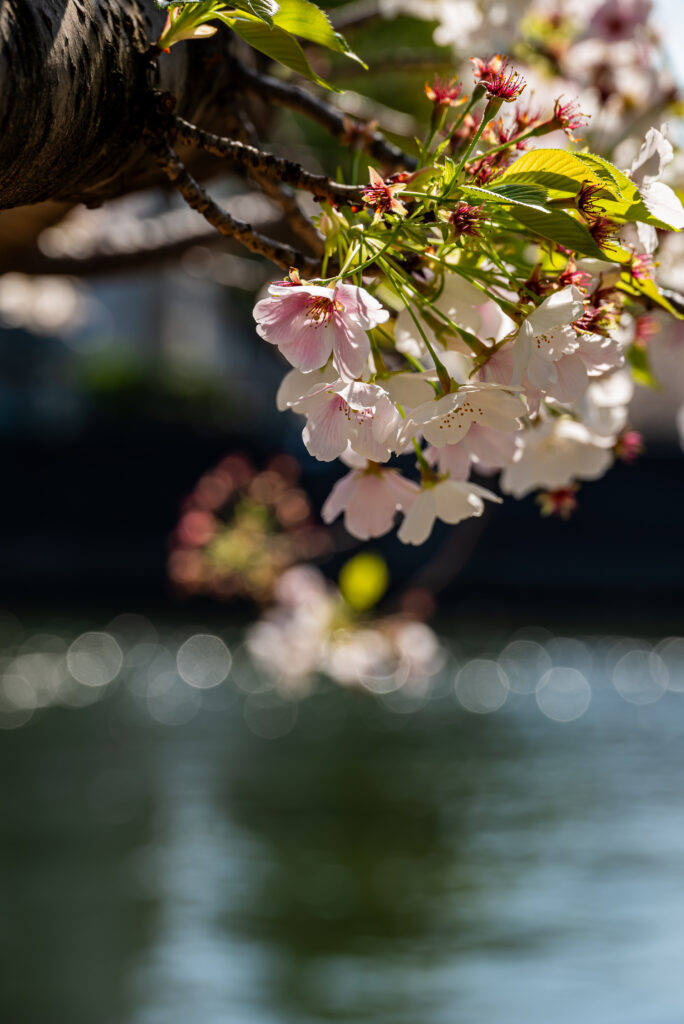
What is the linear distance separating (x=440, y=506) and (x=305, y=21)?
35 cm

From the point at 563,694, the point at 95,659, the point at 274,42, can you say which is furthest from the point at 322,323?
the point at 95,659

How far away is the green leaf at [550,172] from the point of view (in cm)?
65

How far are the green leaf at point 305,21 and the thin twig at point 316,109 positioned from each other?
1.25ft

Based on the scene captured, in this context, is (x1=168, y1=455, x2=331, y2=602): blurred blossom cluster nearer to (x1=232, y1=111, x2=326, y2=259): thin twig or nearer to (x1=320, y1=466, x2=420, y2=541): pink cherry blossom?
(x1=232, y1=111, x2=326, y2=259): thin twig

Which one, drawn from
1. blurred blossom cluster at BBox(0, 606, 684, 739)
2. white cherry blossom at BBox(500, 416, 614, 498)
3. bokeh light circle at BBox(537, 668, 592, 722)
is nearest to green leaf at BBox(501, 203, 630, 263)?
white cherry blossom at BBox(500, 416, 614, 498)

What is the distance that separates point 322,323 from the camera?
2.23 feet

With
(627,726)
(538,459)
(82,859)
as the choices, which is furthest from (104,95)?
(627,726)

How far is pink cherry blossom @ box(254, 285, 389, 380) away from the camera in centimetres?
67

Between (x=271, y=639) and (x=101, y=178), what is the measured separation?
231 cm

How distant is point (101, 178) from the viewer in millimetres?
861

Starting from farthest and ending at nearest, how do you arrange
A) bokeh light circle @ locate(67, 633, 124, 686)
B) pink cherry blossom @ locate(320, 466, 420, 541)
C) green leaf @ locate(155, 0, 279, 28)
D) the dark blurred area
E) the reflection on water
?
the dark blurred area, bokeh light circle @ locate(67, 633, 124, 686), the reflection on water, pink cherry blossom @ locate(320, 466, 420, 541), green leaf @ locate(155, 0, 279, 28)

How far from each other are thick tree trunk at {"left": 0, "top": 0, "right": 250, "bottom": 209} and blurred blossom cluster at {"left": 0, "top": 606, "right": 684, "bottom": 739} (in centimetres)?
569

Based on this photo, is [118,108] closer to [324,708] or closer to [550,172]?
[550,172]

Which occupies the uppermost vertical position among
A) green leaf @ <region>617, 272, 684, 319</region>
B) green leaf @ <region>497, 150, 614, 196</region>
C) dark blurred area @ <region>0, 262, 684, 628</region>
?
dark blurred area @ <region>0, 262, 684, 628</region>
